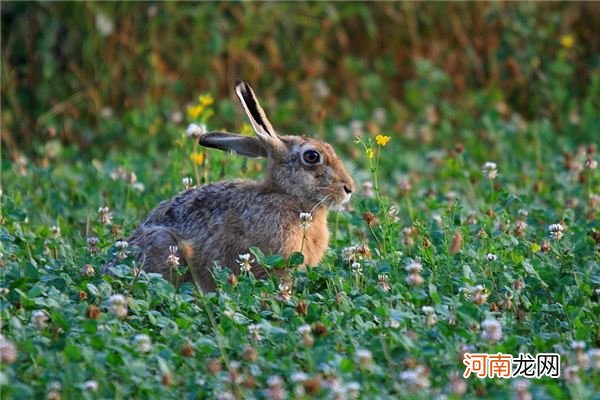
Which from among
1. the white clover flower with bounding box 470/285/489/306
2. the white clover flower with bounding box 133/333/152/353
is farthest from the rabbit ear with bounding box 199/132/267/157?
the white clover flower with bounding box 133/333/152/353

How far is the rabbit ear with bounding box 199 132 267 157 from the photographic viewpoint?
7.19m

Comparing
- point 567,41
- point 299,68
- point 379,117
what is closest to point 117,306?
point 379,117

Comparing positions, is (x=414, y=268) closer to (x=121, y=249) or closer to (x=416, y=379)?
(x=416, y=379)

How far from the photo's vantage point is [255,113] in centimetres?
702

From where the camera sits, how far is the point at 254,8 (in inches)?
450

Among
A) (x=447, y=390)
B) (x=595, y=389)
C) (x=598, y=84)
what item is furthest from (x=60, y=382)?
(x=598, y=84)

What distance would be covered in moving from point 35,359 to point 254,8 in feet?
22.9

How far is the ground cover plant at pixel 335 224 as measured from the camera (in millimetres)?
4996

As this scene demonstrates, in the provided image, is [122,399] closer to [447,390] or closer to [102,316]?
[102,316]

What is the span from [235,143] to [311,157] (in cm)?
54

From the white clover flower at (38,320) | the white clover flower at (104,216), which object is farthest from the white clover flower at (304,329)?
the white clover flower at (104,216)

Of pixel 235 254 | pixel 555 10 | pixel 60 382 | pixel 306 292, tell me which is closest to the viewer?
pixel 60 382

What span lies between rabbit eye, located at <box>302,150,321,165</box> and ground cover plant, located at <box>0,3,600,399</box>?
0.39m

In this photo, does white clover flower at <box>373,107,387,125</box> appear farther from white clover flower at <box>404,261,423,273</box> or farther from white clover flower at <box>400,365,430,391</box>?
white clover flower at <box>400,365,430,391</box>
